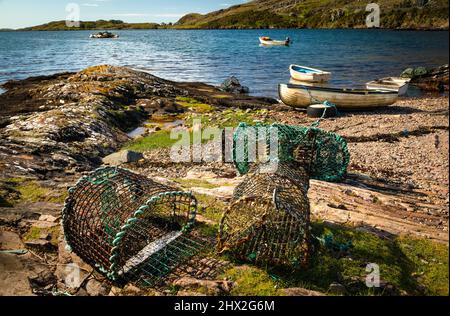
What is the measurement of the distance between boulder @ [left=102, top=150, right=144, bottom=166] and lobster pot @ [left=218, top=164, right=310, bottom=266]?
369 inches

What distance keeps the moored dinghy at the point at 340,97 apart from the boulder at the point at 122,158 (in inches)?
551

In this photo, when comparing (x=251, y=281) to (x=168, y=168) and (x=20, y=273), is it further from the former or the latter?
(x=168, y=168)

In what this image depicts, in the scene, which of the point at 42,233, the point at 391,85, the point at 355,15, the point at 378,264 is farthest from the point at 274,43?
the point at 378,264

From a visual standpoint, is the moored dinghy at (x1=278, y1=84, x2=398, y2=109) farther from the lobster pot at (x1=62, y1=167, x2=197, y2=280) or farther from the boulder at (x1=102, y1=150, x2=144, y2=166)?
the lobster pot at (x1=62, y1=167, x2=197, y2=280)

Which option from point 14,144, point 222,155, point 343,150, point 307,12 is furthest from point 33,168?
point 307,12

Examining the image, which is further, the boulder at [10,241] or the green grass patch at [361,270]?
the boulder at [10,241]

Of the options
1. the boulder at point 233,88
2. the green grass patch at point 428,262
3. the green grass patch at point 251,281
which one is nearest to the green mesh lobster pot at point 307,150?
the green grass patch at point 428,262

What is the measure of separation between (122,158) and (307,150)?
8946mm

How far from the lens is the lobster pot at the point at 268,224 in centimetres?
731

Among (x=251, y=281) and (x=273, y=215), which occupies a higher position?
(x=273, y=215)

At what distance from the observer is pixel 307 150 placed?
12367mm

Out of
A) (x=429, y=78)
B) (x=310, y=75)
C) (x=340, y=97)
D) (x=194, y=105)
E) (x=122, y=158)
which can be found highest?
(x=310, y=75)

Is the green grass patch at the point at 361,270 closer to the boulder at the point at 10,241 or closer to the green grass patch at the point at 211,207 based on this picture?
the green grass patch at the point at 211,207

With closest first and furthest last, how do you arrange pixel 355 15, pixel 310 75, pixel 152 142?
pixel 152 142 < pixel 310 75 < pixel 355 15
